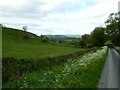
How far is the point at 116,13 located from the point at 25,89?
3732 inches

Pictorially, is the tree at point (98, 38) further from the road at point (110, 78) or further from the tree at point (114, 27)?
the road at point (110, 78)

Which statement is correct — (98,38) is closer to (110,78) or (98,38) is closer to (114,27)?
(114,27)

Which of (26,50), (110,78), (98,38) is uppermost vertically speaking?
(98,38)

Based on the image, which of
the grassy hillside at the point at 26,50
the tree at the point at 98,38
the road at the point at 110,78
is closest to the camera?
the road at the point at 110,78

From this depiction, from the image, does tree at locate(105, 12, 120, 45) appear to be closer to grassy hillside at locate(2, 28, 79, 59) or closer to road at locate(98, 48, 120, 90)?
grassy hillside at locate(2, 28, 79, 59)

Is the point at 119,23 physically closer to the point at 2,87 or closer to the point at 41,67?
the point at 41,67

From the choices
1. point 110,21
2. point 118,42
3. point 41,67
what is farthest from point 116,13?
point 41,67

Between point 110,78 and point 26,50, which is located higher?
point 26,50

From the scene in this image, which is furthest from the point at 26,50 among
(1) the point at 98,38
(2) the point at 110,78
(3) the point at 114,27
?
(1) the point at 98,38

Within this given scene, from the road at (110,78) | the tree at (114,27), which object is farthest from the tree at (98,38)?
the road at (110,78)

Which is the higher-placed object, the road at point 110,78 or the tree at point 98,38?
the tree at point 98,38

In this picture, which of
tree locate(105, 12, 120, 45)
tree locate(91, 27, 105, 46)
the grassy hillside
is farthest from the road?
tree locate(91, 27, 105, 46)

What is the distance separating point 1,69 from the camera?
1438cm

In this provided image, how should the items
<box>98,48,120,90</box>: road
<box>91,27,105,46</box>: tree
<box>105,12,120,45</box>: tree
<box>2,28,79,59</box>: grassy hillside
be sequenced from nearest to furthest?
<box>98,48,120,90</box>: road, <box>2,28,79,59</box>: grassy hillside, <box>105,12,120,45</box>: tree, <box>91,27,105,46</box>: tree
